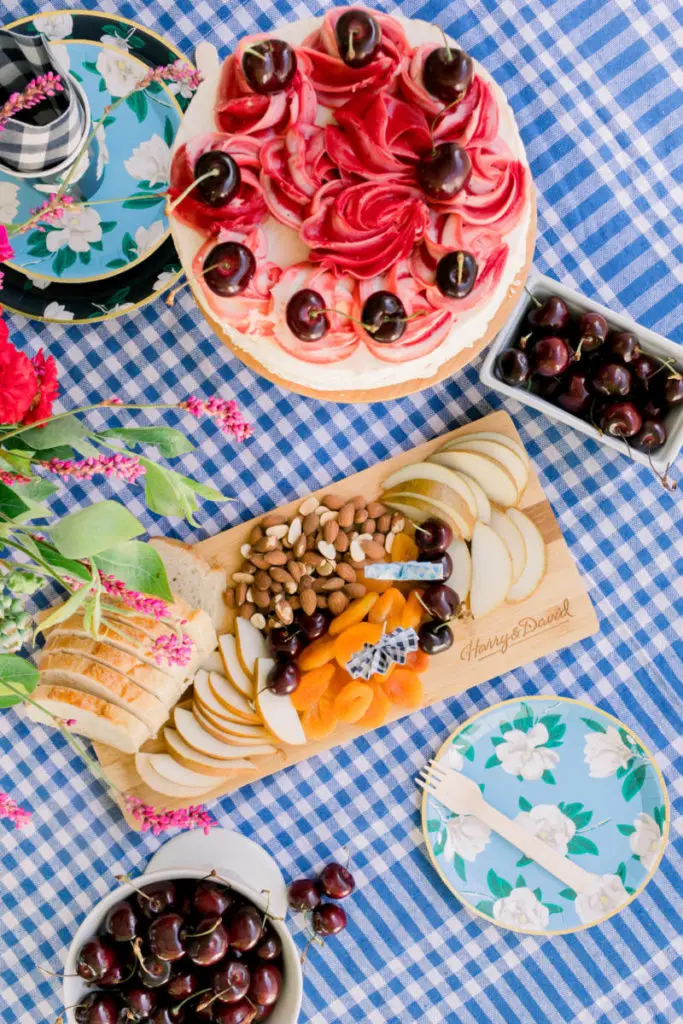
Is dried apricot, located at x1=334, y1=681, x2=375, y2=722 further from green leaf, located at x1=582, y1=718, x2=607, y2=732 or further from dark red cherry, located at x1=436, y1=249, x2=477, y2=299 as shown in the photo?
dark red cherry, located at x1=436, y1=249, x2=477, y2=299

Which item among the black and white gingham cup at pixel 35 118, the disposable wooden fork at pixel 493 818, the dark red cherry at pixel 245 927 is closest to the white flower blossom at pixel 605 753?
the disposable wooden fork at pixel 493 818

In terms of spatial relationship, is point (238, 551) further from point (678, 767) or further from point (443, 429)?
point (678, 767)

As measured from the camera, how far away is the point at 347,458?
5.33ft

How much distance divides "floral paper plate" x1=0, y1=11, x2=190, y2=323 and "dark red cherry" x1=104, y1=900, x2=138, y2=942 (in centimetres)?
97

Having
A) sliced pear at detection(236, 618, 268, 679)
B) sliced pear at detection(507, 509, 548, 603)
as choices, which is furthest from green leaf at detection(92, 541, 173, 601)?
sliced pear at detection(507, 509, 548, 603)

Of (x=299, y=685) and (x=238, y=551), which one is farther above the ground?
(x=238, y=551)

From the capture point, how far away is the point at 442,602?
5.00ft

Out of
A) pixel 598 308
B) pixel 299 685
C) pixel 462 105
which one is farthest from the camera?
pixel 299 685

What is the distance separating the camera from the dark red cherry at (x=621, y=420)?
1.43 m

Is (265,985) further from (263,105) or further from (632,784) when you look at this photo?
(263,105)

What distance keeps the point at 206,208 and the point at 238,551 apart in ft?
2.22

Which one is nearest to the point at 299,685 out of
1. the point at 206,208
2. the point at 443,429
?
the point at 443,429

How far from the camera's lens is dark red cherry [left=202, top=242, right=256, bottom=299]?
108 cm

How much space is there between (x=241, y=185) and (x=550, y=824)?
3.96 feet
